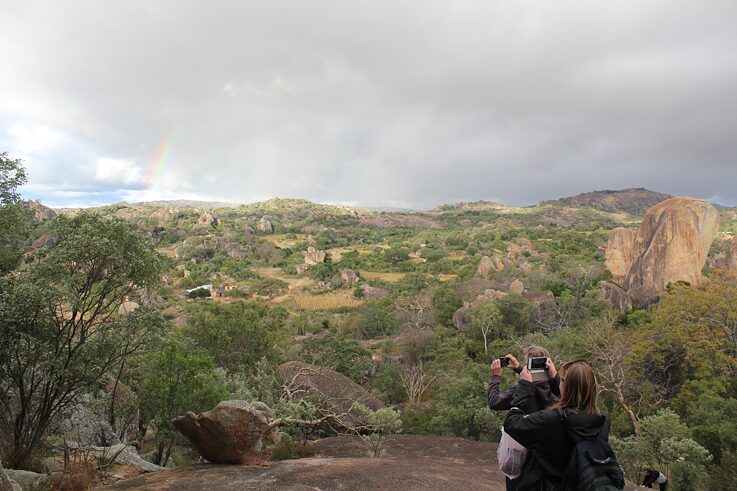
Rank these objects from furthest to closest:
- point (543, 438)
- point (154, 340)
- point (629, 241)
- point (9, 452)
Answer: point (629, 241), point (154, 340), point (9, 452), point (543, 438)

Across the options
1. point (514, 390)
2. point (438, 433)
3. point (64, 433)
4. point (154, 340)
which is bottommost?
point (438, 433)

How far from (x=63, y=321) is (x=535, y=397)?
8357 mm

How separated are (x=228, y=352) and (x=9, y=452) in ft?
35.7

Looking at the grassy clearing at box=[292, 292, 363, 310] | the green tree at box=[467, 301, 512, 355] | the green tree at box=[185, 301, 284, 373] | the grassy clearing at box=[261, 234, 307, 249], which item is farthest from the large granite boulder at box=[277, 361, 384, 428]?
the grassy clearing at box=[261, 234, 307, 249]

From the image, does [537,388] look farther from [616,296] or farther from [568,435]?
[616,296]

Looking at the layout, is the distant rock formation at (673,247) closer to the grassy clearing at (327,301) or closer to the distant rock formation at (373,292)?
the distant rock formation at (373,292)

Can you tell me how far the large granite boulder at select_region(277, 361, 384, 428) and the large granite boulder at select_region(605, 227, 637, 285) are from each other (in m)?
24.9

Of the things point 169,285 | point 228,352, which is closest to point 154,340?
point 228,352

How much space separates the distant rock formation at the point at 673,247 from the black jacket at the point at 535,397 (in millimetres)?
30622

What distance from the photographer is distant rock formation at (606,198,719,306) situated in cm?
2872

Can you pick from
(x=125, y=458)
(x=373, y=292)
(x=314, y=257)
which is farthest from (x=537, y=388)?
(x=314, y=257)

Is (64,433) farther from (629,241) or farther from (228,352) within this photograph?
(629,241)

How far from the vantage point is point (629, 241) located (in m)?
33.2

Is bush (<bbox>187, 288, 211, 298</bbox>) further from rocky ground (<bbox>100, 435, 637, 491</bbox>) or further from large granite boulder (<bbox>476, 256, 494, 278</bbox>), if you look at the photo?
rocky ground (<bbox>100, 435, 637, 491</bbox>)
